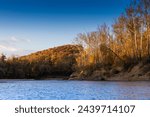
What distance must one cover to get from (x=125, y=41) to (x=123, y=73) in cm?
1609

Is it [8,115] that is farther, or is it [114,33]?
[114,33]

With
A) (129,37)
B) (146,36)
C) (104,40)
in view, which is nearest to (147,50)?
(146,36)

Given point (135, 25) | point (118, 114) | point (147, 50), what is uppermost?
point (135, 25)

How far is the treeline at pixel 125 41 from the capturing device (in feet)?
263

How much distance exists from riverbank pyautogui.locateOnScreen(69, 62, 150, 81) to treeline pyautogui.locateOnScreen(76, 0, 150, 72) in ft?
6.76

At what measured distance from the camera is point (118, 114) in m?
17.7

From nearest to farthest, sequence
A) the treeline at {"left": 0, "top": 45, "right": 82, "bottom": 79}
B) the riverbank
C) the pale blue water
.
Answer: the pale blue water → the riverbank → the treeline at {"left": 0, "top": 45, "right": 82, "bottom": 79}

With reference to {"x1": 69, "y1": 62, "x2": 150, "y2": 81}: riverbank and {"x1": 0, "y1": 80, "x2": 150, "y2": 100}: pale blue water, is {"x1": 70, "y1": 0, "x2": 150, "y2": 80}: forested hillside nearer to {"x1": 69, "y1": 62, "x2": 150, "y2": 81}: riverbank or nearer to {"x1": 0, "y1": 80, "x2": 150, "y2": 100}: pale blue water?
{"x1": 69, "y1": 62, "x2": 150, "y2": 81}: riverbank

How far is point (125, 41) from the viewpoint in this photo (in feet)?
304

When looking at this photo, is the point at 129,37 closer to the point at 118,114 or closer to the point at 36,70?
the point at 36,70

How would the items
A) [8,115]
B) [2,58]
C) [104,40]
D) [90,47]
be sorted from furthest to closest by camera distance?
1. [2,58]
2. [90,47]
3. [104,40]
4. [8,115]

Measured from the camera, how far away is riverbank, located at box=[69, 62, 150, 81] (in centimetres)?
7119

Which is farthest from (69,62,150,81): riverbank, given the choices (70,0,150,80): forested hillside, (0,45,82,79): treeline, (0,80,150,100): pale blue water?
(0,45,82,79): treeline

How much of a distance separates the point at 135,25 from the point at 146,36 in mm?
3463
